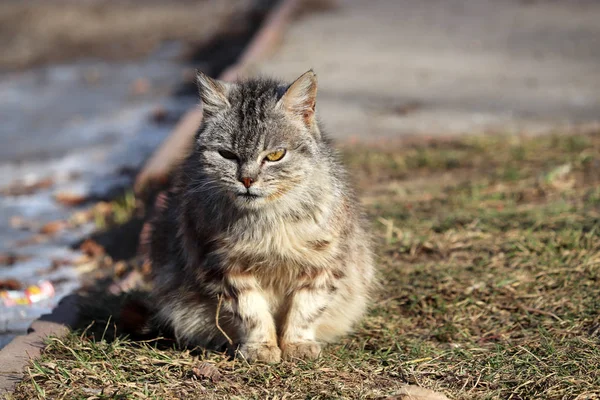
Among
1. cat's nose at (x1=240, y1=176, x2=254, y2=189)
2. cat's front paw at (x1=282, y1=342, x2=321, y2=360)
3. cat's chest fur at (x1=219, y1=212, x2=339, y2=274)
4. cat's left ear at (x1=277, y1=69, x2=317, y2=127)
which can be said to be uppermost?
cat's left ear at (x1=277, y1=69, x2=317, y2=127)

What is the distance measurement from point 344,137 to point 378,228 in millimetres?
2320

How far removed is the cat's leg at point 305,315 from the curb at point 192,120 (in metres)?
1.27

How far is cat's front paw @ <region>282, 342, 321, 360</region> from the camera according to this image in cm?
372

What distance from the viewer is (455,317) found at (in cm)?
421

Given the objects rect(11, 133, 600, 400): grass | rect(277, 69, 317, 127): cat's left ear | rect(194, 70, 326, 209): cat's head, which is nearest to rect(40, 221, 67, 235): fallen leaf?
Answer: rect(11, 133, 600, 400): grass

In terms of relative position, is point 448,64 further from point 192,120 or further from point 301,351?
point 301,351

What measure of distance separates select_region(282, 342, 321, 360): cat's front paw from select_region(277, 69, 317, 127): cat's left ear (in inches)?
39.8

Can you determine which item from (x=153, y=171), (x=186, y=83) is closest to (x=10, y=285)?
(x=153, y=171)

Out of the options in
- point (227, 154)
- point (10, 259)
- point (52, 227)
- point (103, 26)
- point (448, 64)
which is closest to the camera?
point (227, 154)

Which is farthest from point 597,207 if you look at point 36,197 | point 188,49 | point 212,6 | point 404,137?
point 212,6

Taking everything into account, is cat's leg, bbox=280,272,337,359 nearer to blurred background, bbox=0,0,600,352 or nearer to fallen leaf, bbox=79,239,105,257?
blurred background, bbox=0,0,600,352

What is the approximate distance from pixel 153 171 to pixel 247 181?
146 inches

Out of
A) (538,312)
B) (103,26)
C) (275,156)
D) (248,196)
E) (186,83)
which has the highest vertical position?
(275,156)

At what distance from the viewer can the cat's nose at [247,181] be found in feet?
11.3
